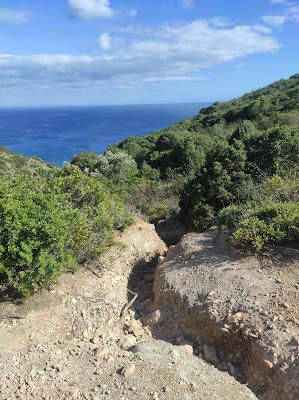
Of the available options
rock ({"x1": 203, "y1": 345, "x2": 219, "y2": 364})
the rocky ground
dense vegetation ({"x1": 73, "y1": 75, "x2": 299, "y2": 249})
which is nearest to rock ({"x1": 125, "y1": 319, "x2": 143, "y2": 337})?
the rocky ground

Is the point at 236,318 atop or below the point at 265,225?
below

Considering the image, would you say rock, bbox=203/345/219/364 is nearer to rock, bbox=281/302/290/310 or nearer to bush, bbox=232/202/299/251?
rock, bbox=281/302/290/310

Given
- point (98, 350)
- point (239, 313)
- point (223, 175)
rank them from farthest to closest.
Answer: point (223, 175), point (239, 313), point (98, 350)

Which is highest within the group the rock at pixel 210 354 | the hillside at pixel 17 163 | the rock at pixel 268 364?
the rock at pixel 268 364

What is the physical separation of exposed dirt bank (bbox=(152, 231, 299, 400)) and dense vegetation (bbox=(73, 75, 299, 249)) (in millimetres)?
810

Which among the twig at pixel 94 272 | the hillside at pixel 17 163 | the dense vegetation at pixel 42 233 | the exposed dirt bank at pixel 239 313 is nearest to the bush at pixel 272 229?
the exposed dirt bank at pixel 239 313

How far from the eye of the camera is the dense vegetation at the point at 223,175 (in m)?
9.22

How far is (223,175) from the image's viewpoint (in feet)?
57.0

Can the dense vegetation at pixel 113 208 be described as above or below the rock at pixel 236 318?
above

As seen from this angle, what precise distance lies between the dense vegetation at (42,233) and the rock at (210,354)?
10.2ft

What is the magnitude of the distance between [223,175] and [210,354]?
37.4 feet

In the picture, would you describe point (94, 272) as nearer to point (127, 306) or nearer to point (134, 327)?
point (127, 306)


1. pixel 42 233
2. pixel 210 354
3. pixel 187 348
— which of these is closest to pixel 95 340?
pixel 187 348

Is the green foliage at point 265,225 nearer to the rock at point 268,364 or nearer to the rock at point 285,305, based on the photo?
the rock at point 285,305
